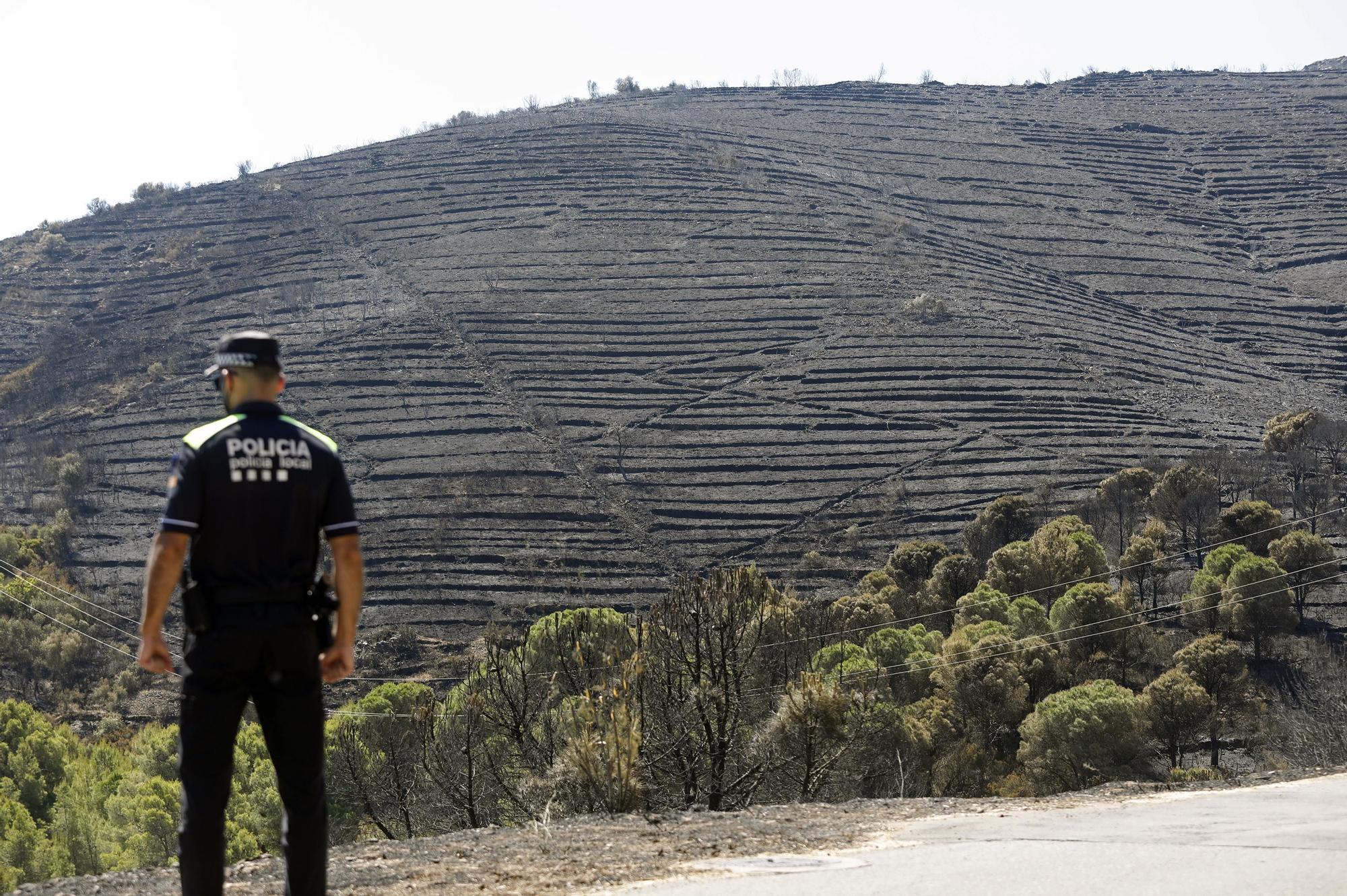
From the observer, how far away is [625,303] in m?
70.2

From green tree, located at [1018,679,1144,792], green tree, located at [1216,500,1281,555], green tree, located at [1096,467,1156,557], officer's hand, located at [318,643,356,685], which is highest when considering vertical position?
green tree, located at [1096,467,1156,557]

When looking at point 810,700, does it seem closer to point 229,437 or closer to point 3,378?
point 229,437

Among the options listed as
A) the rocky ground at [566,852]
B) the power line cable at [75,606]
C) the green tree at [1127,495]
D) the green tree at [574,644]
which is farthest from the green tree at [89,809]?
the green tree at [1127,495]

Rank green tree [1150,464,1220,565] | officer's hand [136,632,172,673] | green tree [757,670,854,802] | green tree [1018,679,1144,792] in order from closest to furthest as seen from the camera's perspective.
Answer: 1. officer's hand [136,632,172,673]
2. green tree [757,670,854,802]
3. green tree [1018,679,1144,792]
4. green tree [1150,464,1220,565]

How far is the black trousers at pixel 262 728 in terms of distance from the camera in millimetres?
3895

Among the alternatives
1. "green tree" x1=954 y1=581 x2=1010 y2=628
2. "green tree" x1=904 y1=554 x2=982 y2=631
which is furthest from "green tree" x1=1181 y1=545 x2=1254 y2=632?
"green tree" x1=904 y1=554 x2=982 y2=631

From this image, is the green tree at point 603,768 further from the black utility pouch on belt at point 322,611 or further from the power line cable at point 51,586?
the power line cable at point 51,586

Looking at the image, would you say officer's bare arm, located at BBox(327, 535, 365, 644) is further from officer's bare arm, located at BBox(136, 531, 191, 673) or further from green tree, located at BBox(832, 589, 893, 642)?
green tree, located at BBox(832, 589, 893, 642)

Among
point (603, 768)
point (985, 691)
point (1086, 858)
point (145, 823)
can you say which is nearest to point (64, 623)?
point (145, 823)

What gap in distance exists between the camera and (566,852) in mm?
6473

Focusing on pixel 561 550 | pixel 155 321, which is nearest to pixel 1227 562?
pixel 561 550

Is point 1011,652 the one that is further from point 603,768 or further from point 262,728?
point 262,728

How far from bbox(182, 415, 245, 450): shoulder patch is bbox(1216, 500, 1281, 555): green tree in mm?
38968

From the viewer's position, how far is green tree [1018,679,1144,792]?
2491cm
